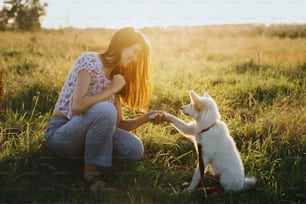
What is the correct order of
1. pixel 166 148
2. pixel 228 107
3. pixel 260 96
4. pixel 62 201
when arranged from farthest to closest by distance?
pixel 260 96
pixel 228 107
pixel 166 148
pixel 62 201

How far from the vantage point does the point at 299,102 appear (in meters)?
4.81

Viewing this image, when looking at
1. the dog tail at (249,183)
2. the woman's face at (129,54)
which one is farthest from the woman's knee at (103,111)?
the dog tail at (249,183)

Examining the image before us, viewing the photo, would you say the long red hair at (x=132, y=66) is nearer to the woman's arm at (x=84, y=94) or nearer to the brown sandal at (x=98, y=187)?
the woman's arm at (x=84, y=94)

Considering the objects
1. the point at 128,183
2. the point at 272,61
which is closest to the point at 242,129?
the point at 128,183

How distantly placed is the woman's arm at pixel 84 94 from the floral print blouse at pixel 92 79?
0.06 m

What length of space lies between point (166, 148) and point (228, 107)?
121 centimetres

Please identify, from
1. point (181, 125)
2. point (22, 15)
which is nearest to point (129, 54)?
point (181, 125)

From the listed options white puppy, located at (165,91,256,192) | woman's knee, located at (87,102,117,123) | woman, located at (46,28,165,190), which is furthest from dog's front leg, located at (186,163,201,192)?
woman's knee, located at (87,102,117,123)

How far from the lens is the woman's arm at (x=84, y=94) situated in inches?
122

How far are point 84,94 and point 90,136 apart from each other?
0.92 feet

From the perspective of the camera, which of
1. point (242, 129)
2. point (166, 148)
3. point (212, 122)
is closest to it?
point (212, 122)

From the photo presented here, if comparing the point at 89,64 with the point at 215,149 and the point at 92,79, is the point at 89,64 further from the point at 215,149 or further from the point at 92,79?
the point at 215,149

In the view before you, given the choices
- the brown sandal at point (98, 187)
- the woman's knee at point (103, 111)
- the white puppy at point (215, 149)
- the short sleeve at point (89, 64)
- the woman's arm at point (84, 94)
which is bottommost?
the brown sandal at point (98, 187)

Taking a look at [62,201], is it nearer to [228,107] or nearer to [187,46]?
[228,107]
